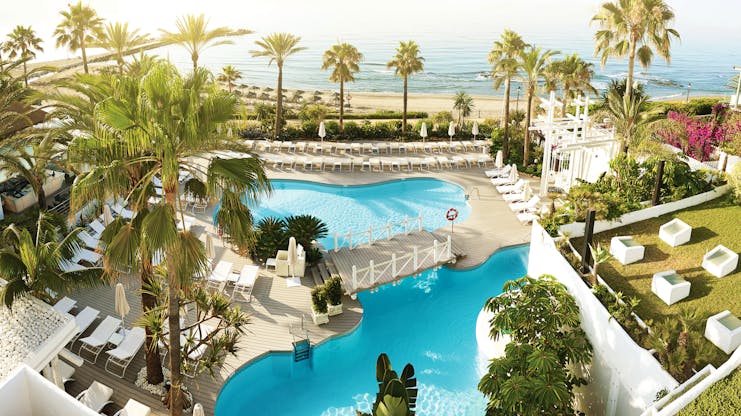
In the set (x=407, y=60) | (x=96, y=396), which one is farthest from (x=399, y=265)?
(x=407, y=60)

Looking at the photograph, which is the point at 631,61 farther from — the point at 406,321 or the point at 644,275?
the point at 406,321

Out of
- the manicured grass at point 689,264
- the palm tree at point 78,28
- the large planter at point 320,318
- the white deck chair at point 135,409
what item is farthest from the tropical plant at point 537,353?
the palm tree at point 78,28

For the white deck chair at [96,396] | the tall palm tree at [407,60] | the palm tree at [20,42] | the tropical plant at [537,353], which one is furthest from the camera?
the tall palm tree at [407,60]

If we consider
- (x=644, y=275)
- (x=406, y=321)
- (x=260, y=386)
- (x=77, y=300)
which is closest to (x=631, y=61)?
(x=644, y=275)

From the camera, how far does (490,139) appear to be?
31.4 metres

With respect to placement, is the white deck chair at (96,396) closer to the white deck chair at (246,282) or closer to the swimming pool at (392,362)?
the swimming pool at (392,362)

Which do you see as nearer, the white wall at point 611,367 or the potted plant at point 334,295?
the white wall at point 611,367

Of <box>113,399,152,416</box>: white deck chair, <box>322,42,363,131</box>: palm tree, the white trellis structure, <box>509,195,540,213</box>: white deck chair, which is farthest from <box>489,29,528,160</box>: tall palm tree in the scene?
<box>113,399,152,416</box>: white deck chair

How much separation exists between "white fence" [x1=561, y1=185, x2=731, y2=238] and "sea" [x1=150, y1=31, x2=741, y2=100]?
179ft

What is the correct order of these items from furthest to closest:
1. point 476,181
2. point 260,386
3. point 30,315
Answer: point 476,181 < point 260,386 < point 30,315

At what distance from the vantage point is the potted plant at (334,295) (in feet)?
50.4

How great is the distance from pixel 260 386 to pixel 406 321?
184 inches

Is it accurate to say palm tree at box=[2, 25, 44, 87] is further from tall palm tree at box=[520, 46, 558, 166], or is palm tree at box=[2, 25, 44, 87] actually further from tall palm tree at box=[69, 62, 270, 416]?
tall palm tree at box=[69, 62, 270, 416]

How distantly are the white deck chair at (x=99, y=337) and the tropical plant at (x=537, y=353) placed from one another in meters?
8.76
